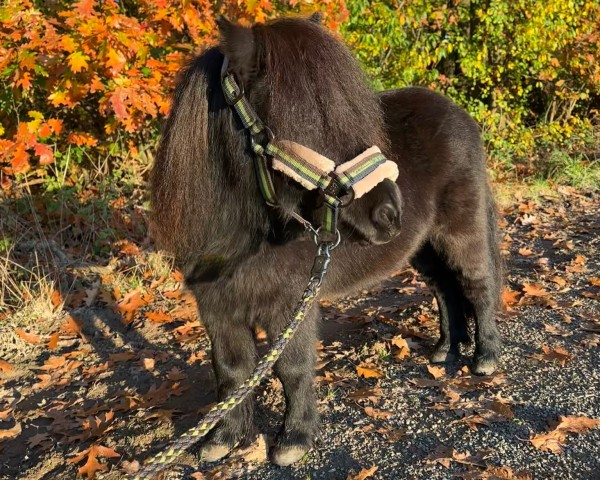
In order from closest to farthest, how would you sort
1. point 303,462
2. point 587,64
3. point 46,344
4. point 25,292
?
point 303,462 < point 46,344 < point 25,292 < point 587,64

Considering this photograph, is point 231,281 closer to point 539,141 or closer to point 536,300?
point 536,300

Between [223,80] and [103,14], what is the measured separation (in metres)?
3.29

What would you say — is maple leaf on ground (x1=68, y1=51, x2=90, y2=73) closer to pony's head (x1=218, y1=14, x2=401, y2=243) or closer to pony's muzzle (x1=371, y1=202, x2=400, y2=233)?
pony's head (x1=218, y1=14, x2=401, y2=243)

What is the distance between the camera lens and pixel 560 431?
2666 millimetres

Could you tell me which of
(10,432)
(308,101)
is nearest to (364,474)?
(308,101)

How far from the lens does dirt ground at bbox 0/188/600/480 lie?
2652mm

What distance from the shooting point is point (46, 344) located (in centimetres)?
441

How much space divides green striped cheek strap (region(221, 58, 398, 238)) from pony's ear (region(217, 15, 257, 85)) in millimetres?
49

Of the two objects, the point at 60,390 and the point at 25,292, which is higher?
the point at 25,292

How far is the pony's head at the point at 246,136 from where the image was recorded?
2031 mm

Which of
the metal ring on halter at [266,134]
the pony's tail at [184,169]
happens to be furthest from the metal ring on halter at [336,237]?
the pony's tail at [184,169]

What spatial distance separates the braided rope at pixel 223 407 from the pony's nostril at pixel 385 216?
33cm

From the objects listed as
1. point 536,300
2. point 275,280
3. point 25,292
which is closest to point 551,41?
point 536,300

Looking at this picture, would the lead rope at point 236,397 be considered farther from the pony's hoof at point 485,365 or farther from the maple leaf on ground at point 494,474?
the pony's hoof at point 485,365
